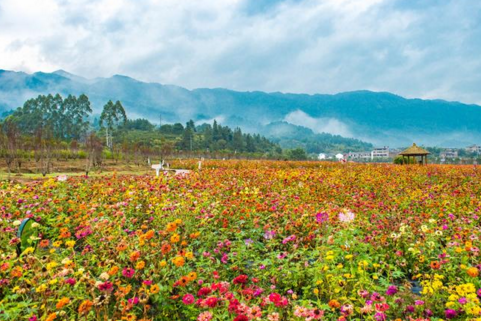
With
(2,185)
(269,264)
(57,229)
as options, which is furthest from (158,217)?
(2,185)

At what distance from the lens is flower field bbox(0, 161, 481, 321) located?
2.11m

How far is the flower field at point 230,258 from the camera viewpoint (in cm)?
211

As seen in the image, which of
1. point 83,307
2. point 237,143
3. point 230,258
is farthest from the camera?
point 237,143

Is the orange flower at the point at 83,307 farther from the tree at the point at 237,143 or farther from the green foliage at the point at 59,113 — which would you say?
the tree at the point at 237,143

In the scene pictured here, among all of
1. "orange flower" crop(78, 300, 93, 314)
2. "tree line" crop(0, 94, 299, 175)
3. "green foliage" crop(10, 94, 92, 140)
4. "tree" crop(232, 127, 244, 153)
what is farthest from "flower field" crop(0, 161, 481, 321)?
"tree" crop(232, 127, 244, 153)

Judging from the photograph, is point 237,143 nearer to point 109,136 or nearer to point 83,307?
point 109,136

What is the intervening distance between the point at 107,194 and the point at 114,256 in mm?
2801

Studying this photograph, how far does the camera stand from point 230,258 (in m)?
3.18

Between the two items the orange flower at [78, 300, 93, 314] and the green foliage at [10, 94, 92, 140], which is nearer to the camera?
the orange flower at [78, 300, 93, 314]

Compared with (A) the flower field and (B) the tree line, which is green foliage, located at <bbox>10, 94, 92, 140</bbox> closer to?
(B) the tree line

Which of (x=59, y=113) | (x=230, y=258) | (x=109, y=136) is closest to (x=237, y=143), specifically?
(x=109, y=136)

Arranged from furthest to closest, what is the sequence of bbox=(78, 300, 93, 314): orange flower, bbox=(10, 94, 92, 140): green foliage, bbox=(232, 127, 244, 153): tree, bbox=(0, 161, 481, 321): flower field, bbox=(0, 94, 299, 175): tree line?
1. bbox=(232, 127, 244, 153): tree
2. bbox=(10, 94, 92, 140): green foliage
3. bbox=(0, 94, 299, 175): tree line
4. bbox=(0, 161, 481, 321): flower field
5. bbox=(78, 300, 93, 314): orange flower

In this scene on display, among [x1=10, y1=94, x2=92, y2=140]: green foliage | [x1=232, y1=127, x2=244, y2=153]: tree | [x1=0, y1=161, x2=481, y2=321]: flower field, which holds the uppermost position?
[x1=10, y1=94, x2=92, y2=140]: green foliage

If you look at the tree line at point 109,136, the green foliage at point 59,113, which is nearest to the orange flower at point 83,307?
the tree line at point 109,136
